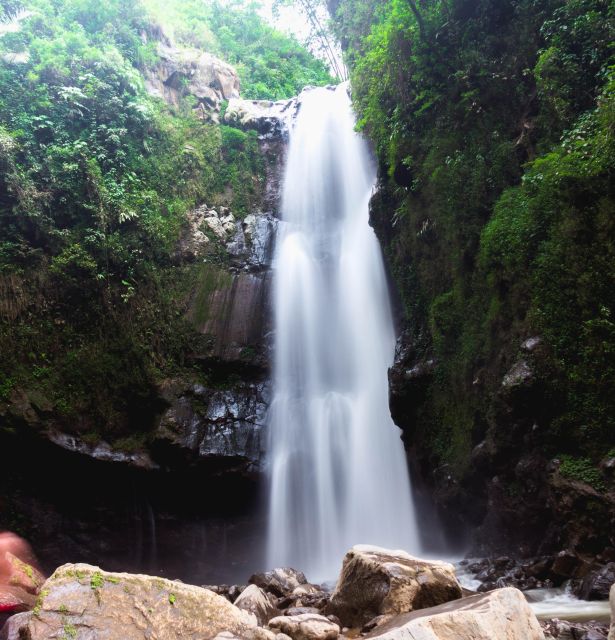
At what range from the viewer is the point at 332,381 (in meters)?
14.0

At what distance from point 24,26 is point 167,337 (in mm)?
15414

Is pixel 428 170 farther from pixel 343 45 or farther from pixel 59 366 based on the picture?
pixel 343 45

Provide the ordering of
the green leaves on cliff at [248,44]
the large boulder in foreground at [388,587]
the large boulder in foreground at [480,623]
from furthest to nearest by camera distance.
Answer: the green leaves on cliff at [248,44], the large boulder in foreground at [388,587], the large boulder in foreground at [480,623]

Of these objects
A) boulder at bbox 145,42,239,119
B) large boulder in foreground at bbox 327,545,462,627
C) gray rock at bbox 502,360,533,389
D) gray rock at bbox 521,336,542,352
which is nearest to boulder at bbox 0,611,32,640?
large boulder in foreground at bbox 327,545,462,627

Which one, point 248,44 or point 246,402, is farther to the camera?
point 248,44

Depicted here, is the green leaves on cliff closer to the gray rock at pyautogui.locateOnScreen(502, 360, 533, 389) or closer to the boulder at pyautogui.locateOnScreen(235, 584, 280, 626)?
the gray rock at pyautogui.locateOnScreen(502, 360, 533, 389)

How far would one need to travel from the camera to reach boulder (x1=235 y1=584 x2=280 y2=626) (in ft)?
19.0

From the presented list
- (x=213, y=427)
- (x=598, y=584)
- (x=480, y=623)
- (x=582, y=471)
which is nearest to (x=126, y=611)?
(x=480, y=623)

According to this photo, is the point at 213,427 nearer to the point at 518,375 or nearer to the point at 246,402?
the point at 246,402

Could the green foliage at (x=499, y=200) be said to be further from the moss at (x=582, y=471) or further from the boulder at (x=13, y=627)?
the boulder at (x=13, y=627)

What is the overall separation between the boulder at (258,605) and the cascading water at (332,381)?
465 centimetres

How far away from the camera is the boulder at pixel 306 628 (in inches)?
167

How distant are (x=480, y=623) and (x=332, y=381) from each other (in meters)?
10.8

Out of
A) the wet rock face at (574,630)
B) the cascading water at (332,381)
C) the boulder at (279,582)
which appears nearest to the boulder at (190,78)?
the cascading water at (332,381)
